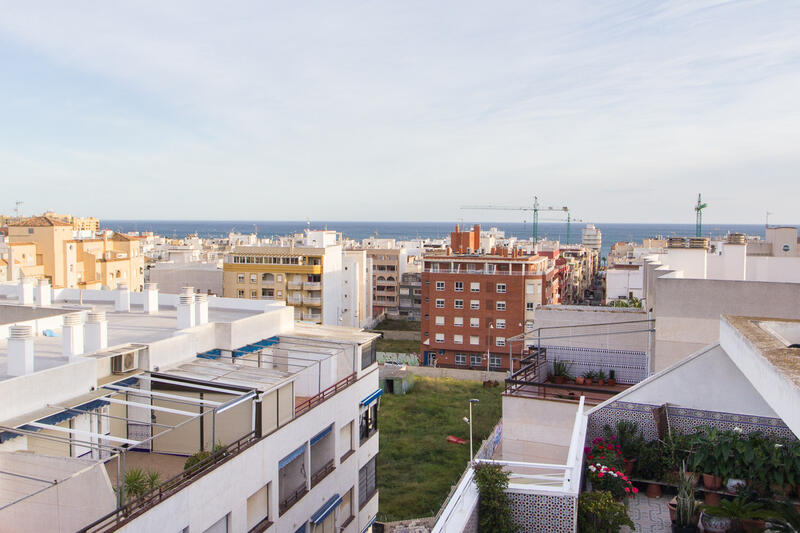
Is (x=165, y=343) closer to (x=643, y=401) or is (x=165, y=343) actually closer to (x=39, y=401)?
(x=39, y=401)

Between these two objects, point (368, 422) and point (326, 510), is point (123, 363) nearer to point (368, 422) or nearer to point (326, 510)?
point (326, 510)

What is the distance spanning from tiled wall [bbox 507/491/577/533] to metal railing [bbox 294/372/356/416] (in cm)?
747

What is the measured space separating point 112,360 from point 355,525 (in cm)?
823

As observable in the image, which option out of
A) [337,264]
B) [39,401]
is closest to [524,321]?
[337,264]

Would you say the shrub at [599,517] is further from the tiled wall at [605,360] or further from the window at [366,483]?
the window at [366,483]

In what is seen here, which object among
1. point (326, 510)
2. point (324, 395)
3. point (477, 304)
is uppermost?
point (324, 395)

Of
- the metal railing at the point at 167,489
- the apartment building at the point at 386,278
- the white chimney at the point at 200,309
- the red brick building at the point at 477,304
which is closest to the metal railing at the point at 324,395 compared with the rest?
the metal railing at the point at 167,489

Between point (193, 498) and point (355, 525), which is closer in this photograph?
point (193, 498)

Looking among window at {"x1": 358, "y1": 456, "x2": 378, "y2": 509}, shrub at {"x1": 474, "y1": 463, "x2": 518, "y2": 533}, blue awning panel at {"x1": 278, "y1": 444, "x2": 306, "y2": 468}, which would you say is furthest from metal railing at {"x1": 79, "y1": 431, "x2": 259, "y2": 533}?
window at {"x1": 358, "y1": 456, "x2": 378, "y2": 509}

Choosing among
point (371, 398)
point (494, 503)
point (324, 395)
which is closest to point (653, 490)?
point (494, 503)

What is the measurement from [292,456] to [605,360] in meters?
9.19

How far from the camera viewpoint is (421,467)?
30.7 m

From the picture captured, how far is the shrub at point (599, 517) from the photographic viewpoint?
733cm

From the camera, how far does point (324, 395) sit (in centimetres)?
1512
